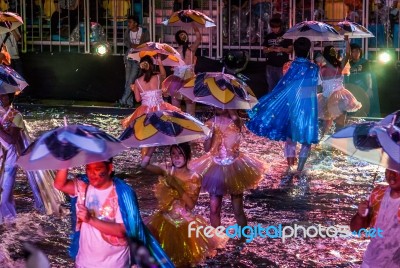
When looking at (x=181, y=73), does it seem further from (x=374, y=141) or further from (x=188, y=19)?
(x=374, y=141)

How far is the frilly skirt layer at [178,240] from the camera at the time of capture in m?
7.20

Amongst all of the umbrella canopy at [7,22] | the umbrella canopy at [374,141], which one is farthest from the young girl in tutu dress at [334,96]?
the umbrella canopy at [374,141]

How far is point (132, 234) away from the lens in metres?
5.68

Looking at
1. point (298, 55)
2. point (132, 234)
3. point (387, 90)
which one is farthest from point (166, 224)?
point (387, 90)

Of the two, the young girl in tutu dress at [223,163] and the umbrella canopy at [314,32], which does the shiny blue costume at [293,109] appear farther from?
the young girl in tutu dress at [223,163]

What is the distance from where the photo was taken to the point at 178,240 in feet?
23.7

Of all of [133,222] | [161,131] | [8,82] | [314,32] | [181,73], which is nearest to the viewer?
[133,222]

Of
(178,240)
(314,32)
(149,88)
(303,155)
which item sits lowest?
(303,155)

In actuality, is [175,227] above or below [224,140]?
below

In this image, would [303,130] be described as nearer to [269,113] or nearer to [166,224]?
[269,113]

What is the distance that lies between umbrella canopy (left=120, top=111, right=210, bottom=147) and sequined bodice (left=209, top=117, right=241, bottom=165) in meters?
1.80

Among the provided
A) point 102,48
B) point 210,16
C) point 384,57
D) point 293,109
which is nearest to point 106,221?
point 293,109

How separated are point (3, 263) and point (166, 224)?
194 centimetres

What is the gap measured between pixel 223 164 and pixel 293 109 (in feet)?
12.6
